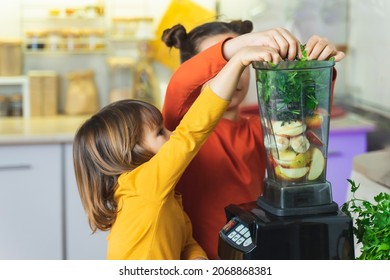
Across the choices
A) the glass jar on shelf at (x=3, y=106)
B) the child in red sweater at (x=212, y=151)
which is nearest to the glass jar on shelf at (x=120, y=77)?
the glass jar on shelf at (x=3, y=106)

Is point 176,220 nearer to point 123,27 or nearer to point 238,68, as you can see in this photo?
point 238,68

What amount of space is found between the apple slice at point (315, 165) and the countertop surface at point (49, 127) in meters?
1.43

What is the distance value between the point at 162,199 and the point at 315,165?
0.25 meters

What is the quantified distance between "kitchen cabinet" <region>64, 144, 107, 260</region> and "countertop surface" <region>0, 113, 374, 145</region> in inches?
2.4

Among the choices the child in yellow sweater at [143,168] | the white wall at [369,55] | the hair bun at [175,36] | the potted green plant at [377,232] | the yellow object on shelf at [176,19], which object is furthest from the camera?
the yellow object on shelf at [176,19]

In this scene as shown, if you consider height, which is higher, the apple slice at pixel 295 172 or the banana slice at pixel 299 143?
the banana slice at pixel 299 143

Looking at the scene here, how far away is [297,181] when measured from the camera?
0.99m

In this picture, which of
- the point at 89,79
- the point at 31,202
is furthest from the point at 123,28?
the point at 31,202

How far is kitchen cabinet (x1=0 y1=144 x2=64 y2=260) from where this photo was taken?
2338 mm

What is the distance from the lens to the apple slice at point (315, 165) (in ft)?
3.26

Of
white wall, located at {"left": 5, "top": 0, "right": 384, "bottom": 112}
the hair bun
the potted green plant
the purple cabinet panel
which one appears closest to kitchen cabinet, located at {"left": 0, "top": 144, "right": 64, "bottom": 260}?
white wall, located at {"left": 5, "top": 0, "right": 384, "bottom": 112}

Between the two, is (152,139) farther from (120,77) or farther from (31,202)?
(120,77)

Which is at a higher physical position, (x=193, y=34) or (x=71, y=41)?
(x=193, y=34)

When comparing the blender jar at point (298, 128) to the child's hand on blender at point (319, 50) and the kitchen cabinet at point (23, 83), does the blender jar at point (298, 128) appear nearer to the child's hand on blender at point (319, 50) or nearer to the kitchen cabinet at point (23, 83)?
the child's hand on blender at point (319, 50)
